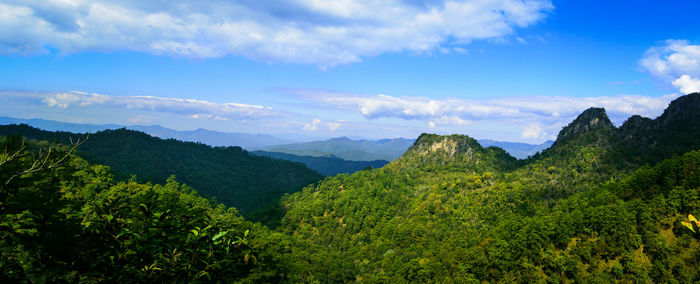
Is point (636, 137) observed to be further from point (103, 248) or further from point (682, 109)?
point (103, 248)

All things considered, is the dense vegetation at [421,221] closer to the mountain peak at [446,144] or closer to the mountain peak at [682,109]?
the mountain peak at [682,109]

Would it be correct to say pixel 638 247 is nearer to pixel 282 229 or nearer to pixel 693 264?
pixel 693 264

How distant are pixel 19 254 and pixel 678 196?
79749mm

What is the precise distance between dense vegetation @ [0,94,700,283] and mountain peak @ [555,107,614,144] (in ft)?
2.05

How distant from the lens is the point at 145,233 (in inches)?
225

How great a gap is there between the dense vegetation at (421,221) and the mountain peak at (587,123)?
62cm

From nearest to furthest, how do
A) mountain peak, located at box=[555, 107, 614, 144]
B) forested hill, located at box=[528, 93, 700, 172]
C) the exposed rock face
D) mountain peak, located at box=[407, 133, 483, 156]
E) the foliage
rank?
the foliage, forested hill, located at box=[528, 93, 700, 172], the exposed rock face, mountain peak, located at box=[555, 107, 614, 144], mountain peak, located at box=[407, 133, 483, 156]

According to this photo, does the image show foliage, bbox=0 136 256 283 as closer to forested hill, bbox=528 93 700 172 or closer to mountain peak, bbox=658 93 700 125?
forested hill, bbox=528 93 700 172

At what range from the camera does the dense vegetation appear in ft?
18.9

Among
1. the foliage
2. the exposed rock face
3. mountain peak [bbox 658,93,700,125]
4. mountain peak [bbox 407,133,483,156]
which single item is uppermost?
mountain peak [bbox 658,93,700,125]

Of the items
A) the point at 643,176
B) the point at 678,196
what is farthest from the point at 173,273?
the point at 643,176

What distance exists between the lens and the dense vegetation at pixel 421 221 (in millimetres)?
5754

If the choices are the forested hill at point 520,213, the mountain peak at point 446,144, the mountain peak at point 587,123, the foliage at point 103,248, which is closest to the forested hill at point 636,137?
the mountain peak at point 587,123

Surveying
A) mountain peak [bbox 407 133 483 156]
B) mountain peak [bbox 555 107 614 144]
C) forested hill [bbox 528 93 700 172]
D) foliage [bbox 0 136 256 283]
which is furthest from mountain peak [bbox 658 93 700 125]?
foliage [bbox 0 136 256 283]
